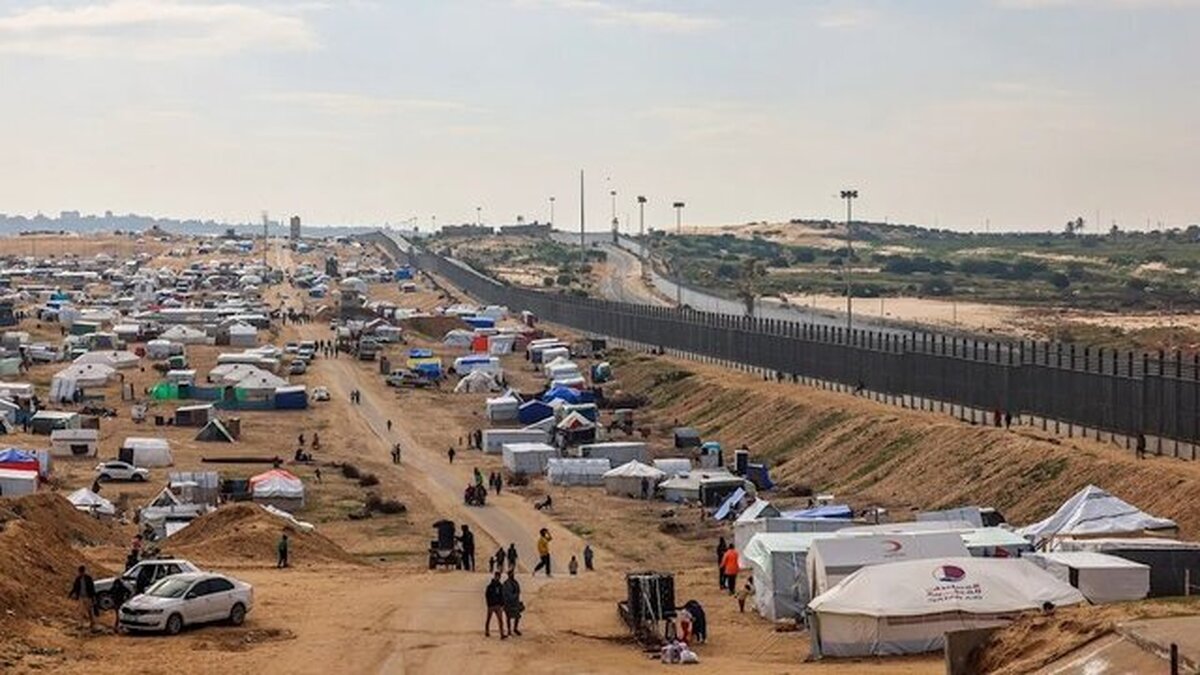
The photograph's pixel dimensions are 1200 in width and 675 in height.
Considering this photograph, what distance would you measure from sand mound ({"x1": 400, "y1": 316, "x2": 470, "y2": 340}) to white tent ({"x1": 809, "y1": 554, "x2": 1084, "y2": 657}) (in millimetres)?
112860

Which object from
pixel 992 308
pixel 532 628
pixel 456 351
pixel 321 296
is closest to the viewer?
pixel 532 628

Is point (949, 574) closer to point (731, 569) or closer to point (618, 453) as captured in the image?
point (731, 569)

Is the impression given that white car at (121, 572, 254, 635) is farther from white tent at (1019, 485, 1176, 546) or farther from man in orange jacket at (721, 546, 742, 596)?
white tent at (1019, 485, 1176, 546)

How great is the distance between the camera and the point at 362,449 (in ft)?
237

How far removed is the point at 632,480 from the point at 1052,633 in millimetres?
35457

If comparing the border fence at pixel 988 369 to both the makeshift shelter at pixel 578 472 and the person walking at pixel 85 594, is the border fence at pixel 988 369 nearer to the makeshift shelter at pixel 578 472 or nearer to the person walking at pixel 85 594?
the makeshift shelter at pixel 578 472

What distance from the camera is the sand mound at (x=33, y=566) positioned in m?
28.8

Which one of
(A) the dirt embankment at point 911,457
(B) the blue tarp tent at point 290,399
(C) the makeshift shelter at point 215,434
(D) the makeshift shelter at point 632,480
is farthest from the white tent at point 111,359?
(D) the makeshift shelter at point 632,480

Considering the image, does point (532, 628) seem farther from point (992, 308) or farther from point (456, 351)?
point (992, 308)

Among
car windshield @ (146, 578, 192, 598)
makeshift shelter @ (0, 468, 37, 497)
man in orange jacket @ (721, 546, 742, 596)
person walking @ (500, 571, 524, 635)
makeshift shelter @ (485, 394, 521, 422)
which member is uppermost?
car windshield @ (146, 578, 192, 598)

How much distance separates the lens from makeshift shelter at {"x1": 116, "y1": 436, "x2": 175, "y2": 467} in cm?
6184

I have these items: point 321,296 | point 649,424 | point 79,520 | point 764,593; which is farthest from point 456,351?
point 764,593

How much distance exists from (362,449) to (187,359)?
43.2 metres

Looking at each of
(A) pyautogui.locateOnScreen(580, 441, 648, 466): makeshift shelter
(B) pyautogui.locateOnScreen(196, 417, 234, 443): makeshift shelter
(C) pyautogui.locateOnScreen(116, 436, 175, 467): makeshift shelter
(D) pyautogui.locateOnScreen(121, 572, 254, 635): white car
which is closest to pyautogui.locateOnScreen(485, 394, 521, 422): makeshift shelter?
(B) pyautogui.locateOnScreen(196, 417, 234, 443): makeshift shelter
